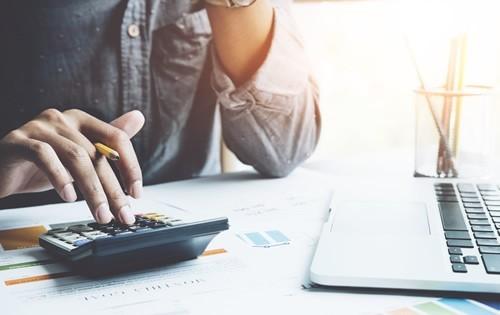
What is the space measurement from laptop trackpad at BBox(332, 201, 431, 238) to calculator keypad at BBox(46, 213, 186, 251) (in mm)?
168

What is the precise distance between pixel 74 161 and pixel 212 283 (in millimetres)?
199

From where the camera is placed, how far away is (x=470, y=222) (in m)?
0.68

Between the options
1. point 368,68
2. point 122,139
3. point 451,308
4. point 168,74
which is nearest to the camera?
point 451,308

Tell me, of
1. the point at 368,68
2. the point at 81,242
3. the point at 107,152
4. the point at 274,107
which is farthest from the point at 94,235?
the point at 368,68

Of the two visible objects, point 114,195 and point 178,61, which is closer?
point 114,195

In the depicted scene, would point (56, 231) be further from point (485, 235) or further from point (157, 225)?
point (485, 235)

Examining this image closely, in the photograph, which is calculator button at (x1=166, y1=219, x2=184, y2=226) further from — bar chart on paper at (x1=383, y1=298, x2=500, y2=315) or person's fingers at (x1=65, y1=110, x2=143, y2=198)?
bar chart on paper at (x1=383, y1=298, x2=500, y2=315)

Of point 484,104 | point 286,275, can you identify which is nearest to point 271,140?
point 484,104

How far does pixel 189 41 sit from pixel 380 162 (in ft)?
1.13

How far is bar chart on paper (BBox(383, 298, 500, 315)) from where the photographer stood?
0.52 meters

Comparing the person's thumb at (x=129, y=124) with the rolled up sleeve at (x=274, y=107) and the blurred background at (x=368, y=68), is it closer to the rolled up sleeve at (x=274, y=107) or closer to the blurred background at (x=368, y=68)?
the rolled up sleeve at (x=274, y=107)

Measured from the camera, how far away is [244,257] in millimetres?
645

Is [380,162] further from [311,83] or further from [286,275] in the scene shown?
[286,275]

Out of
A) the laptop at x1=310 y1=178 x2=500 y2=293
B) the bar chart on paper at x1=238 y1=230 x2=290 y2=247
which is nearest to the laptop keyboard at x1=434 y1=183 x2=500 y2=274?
the laptop at x1=310 y1=178 x2=500 y2=293
